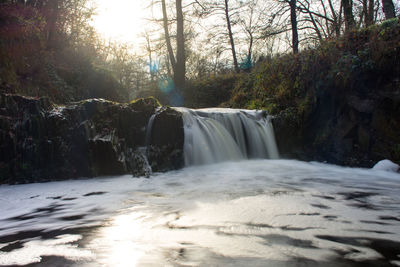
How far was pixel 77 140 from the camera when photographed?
4.69 meters

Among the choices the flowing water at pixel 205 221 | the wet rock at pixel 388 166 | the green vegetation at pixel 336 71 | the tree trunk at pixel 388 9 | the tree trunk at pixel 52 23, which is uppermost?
the tree trunk at pixel 52 23

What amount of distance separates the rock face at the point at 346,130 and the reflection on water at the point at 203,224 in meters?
2.22

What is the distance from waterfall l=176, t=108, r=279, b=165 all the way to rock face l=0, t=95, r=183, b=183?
2.91ft

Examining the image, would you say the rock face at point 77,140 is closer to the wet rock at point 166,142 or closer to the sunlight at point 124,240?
the wet rock at point 166,142

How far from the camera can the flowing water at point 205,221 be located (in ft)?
4.76

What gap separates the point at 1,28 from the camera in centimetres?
617

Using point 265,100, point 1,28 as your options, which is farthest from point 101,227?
point 265,100

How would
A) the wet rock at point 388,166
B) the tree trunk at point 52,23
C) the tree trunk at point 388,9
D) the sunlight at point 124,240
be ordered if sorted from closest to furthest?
the sunlight at point 124,240 → the wet rock at point 388,166 → the tree trunk at point 388,9 → the tree trunk at point 52,23

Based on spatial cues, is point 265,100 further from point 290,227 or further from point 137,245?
point 137,245

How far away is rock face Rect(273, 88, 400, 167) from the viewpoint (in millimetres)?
5859

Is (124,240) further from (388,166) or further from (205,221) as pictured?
(388,166)

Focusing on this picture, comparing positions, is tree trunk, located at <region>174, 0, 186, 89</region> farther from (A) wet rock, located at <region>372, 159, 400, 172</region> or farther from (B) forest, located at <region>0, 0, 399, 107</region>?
(A) wet rock, located at <region>372, 159, 400, 172</region>

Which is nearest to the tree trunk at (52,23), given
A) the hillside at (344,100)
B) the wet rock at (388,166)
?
the hillside at (344,100)

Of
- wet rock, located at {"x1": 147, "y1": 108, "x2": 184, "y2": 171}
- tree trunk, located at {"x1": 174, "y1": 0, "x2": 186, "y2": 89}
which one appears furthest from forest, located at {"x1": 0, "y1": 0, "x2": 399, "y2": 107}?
wet rock, located at {"x1": 147, "y1": 108, "x2": 184, "y2": 171}
